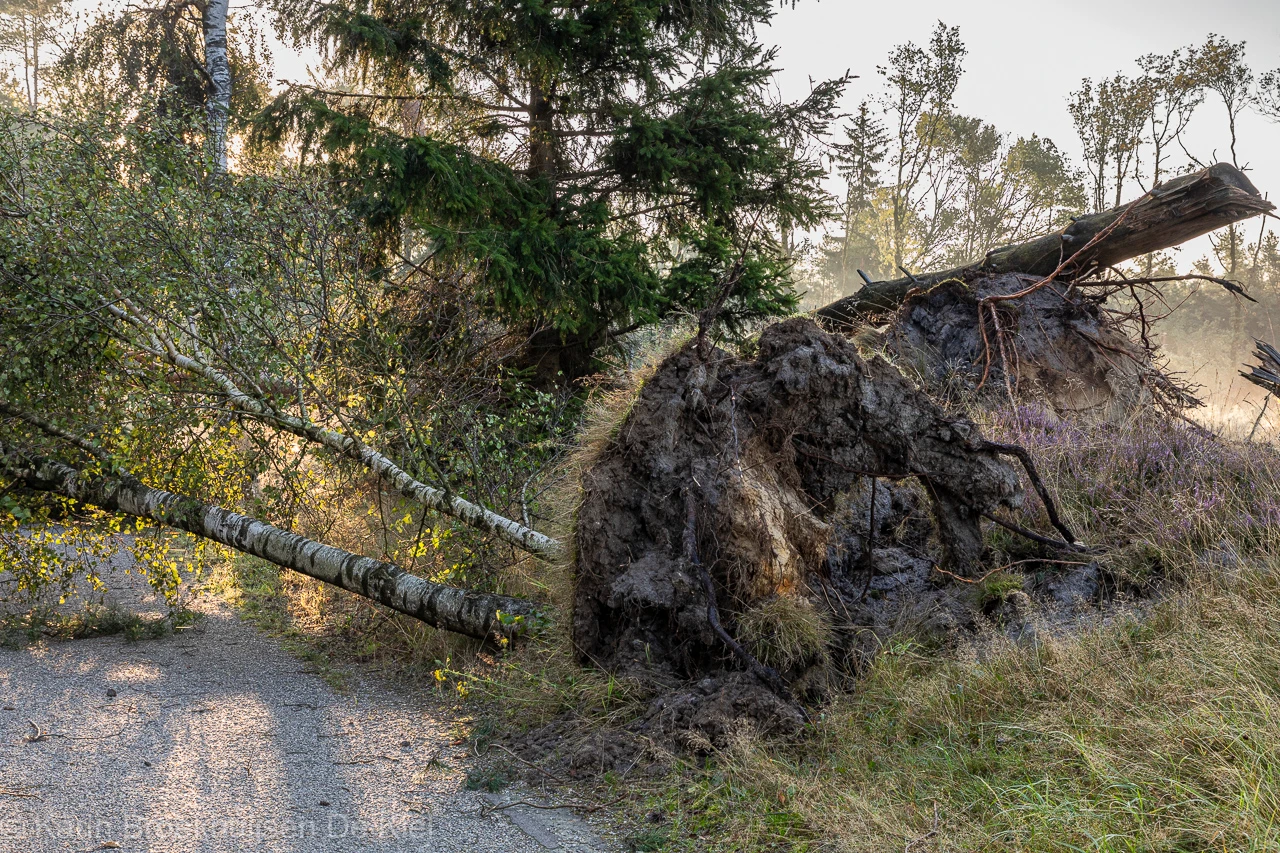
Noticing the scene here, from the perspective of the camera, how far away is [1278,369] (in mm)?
7293

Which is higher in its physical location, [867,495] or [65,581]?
[867,495]

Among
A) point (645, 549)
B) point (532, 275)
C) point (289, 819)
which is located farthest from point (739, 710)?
point (532, 275)

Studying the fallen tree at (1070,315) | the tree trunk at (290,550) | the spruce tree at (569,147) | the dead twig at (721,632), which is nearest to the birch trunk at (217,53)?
the spruce tree at (569,147)

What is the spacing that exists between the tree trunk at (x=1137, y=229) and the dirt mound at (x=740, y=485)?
3.27 meters

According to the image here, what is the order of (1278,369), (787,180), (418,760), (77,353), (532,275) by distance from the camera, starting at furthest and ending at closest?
(787,180), (532,275), (1278,369), (77,353), (418,760)

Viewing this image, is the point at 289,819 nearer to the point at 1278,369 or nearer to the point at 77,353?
the point at 77,353

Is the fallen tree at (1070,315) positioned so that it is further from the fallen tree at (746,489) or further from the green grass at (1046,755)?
the green grass at (1046,755)

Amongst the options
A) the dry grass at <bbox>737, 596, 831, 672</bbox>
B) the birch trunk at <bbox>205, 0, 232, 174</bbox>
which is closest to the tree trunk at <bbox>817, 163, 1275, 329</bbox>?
the dry grass at <bbox>737, 596, 831, 672</bbox>

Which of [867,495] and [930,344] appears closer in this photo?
[867,495]

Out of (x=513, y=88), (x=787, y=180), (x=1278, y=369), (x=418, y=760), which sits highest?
(x=513, y=88)

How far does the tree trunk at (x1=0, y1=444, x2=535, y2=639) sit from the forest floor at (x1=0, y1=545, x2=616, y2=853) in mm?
582

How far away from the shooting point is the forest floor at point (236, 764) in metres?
3.54

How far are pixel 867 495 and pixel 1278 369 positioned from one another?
433 cm

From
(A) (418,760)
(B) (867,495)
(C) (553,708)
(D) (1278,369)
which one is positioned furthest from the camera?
(D) (1278,369)
